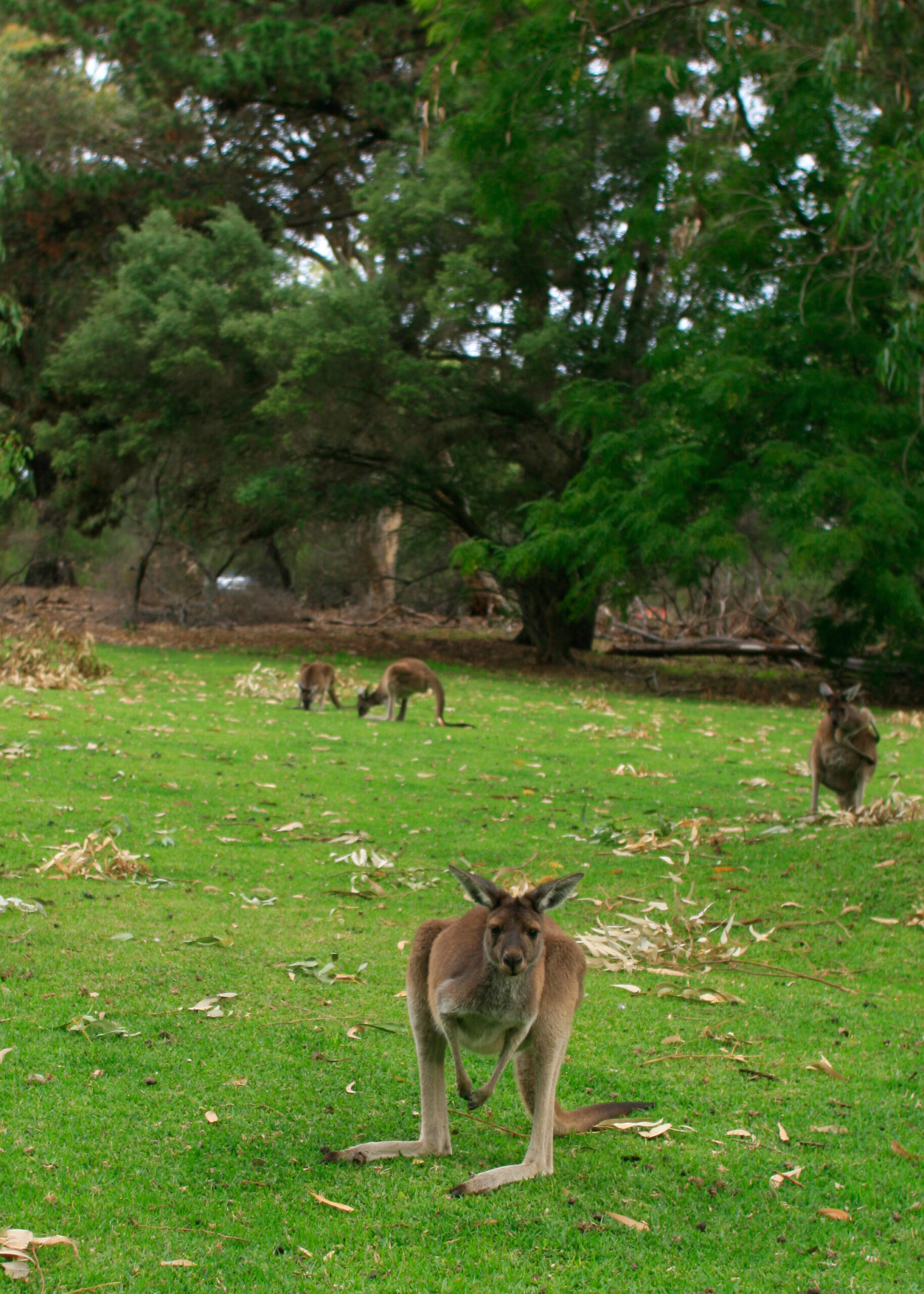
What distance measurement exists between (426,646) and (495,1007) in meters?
20.0

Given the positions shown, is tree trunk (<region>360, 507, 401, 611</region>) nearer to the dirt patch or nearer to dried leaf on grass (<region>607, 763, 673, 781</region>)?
the dirt patch

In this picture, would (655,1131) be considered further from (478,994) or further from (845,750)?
(845,750)

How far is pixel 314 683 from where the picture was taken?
13492 millimetres

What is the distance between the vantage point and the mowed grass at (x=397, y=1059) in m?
2.84

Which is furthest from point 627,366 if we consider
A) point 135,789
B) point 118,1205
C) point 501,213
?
point 118,1205

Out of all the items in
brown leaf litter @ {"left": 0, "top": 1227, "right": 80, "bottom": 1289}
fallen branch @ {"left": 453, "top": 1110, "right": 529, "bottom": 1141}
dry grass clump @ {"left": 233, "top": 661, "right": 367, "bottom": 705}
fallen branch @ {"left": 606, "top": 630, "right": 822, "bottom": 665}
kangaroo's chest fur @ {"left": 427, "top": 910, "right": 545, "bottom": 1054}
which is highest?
fallen branch @ {"left": 606, "top": 630, "right": 822, "bottom": 665}

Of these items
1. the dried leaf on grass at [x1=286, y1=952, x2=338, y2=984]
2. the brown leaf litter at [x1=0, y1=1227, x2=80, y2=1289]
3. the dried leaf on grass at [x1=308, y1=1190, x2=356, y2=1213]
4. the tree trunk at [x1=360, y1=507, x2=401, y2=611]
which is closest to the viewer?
the brown leaf litter at [x1=0, y1=1227, x2=80, y2=1289]

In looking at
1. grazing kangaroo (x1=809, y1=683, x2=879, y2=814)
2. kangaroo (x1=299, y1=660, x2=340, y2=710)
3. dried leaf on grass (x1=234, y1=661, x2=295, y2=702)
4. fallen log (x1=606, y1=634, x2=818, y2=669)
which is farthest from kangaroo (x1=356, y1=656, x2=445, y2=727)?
fallen log (x1=606, y1=634, x2=818, y2=669)

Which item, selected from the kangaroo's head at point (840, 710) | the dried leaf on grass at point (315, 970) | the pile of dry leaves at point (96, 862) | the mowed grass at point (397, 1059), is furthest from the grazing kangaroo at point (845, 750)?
the pile of dry leaves at point (96, 862)

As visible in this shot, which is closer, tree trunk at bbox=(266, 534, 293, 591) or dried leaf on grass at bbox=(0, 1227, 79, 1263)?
dried leaf on grass at bbox=(0, 1227, 79, 1263)

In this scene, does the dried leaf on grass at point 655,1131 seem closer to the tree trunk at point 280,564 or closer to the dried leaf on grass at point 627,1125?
the dried leaf on grass at point 627,1125

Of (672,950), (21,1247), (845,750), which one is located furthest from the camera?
(845,750)

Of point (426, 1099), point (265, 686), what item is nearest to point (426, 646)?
point (265, 686)

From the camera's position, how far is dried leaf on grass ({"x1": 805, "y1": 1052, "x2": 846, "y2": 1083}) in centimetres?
404
